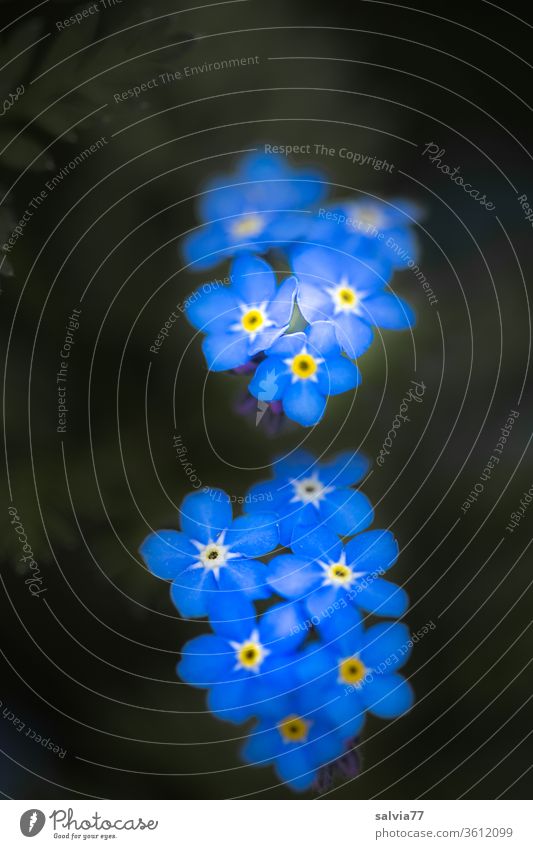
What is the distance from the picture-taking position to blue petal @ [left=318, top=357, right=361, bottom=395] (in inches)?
21.7

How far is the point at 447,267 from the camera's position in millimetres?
552

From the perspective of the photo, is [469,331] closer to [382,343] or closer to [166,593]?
[382,343]

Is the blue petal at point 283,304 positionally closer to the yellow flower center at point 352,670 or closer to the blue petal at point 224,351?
the blue petal at point 224,351

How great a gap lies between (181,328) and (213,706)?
0.99 ft

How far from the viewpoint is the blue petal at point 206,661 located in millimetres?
569

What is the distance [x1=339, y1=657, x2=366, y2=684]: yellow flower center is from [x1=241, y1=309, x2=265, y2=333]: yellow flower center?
0.27 m

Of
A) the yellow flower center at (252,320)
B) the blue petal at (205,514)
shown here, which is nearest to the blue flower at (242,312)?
the yellow flower center at (252,320)

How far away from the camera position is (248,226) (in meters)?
0.55

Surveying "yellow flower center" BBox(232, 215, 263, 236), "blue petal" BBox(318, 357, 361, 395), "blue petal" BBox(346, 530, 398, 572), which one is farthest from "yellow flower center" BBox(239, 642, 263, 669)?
"yellow flower center" BBox(232, 215, 263, 236)

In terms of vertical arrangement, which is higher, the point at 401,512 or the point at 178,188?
the point at 178,188

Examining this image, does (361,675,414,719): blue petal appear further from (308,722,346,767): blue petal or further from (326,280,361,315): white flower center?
(326,280,361,315): white flower center

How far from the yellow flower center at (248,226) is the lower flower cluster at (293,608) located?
177 mm
